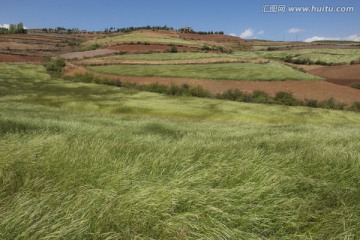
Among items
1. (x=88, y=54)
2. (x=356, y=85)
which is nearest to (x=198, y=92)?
(x=356, y=85)

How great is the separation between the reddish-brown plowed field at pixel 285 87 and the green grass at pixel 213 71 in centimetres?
319

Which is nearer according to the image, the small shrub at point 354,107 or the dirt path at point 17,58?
the small shrub at point 354,107

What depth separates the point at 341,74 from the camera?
77000 mm

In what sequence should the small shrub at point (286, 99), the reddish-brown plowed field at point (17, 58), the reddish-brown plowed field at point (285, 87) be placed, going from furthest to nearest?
the reddish-brown plowed field at point (17, 58) → the reddish-brown plowed field at point (285, 87) → the small shrub at point (286, 99)

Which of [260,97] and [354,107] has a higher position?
[260,97]

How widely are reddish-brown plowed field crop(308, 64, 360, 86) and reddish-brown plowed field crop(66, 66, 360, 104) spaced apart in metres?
8.72

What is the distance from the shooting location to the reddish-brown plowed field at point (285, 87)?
175 feet

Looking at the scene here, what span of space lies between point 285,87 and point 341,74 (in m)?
25.9

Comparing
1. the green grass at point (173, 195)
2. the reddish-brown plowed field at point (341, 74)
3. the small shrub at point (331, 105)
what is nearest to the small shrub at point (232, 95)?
the small shrub at point (331, 105)

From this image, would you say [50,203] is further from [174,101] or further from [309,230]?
[174,101]

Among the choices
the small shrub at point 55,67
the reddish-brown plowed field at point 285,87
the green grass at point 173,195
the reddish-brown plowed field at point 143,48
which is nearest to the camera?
the green grass at point 173,195

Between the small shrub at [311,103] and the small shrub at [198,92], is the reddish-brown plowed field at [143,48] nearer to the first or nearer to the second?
the small shrub at [198,92]

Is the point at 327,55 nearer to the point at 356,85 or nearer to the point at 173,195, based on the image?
the point at 356,85

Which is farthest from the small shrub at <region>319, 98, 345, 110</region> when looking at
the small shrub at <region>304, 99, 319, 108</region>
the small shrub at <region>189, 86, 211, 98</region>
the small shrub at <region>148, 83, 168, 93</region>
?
the small shrub at <region>148, 83, 168, 93</region>
